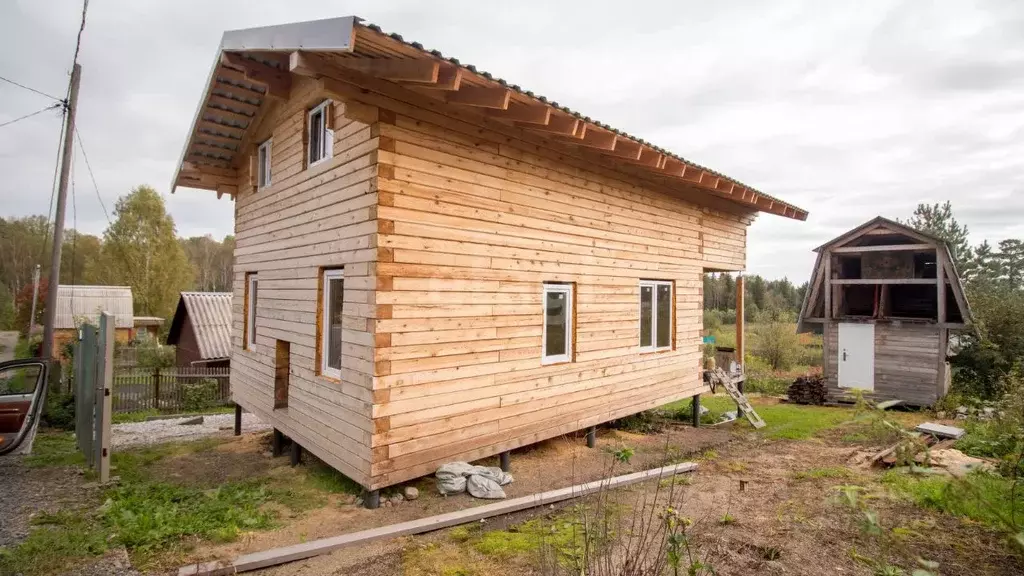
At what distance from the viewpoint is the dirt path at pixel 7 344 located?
2789 cm

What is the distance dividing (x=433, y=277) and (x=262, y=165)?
5.20m

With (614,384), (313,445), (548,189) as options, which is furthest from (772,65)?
(313,445)

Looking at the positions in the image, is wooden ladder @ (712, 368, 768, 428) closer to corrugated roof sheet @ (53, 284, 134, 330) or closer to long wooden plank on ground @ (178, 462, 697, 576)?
long wooden plank on ground @ (178, 462, 697, 576)

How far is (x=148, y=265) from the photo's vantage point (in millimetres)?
34562

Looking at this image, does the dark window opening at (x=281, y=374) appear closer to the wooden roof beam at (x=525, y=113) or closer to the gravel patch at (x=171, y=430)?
the gravel patch at (x=171, y=430)

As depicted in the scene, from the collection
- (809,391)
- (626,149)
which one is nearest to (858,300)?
(809,391)

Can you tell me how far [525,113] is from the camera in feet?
21.2

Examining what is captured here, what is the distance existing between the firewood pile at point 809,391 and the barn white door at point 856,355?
57 centimetres

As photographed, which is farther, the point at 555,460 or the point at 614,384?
the point at 614,384

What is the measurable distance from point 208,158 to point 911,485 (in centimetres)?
1303

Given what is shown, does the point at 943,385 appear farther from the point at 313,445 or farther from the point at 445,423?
the point at 313,445

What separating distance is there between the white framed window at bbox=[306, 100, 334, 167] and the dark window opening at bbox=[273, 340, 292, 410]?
3.02 m

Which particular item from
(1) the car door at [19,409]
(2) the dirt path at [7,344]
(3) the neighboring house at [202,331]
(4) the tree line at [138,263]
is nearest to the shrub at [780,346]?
(3) the neighboring house at [202,331]

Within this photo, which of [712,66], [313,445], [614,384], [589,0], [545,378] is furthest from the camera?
[712,66]
